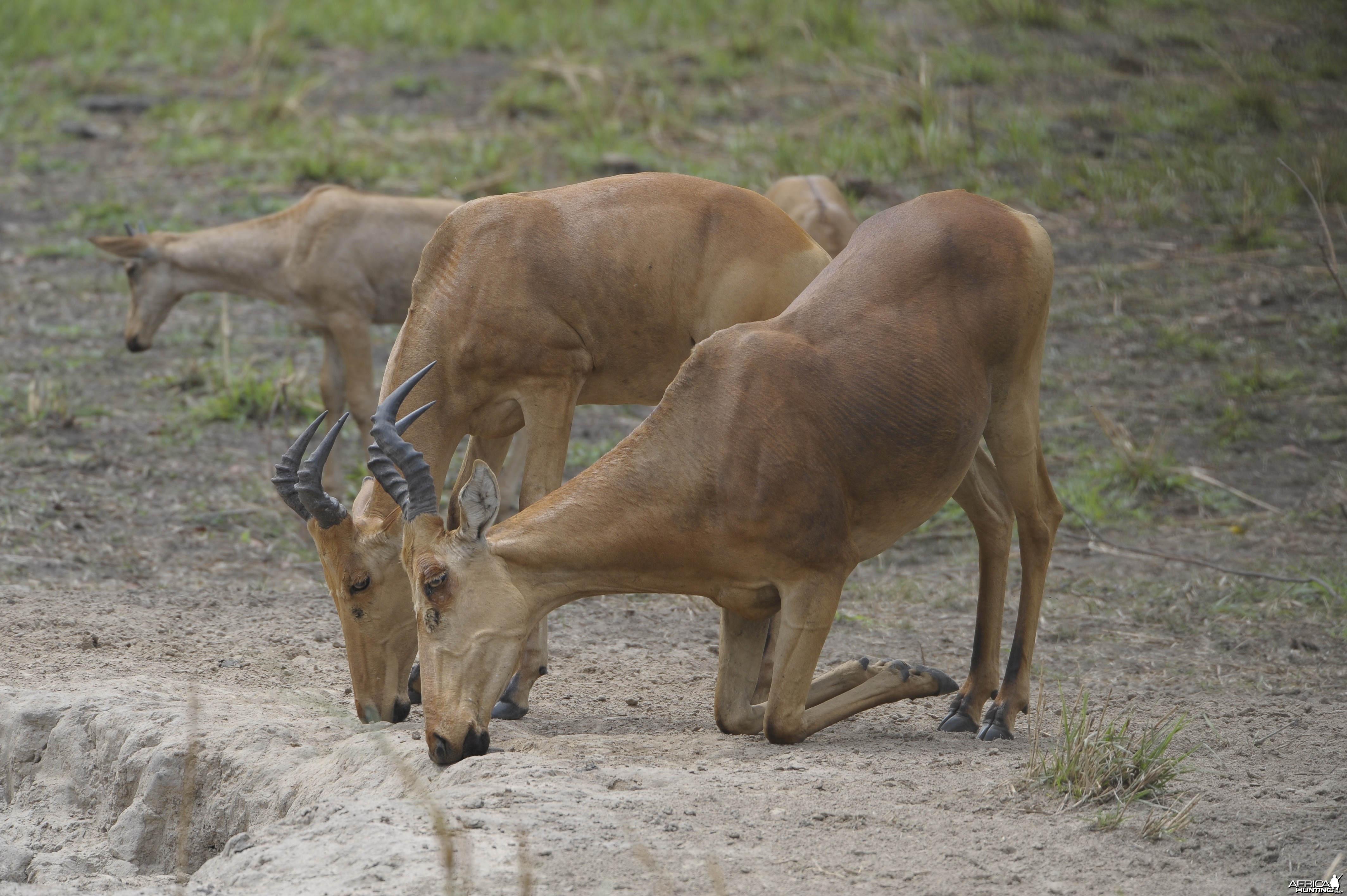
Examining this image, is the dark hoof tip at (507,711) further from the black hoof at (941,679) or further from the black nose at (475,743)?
the black hoof at (941,679)

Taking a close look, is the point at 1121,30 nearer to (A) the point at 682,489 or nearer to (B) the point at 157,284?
(B) the point at 157,284

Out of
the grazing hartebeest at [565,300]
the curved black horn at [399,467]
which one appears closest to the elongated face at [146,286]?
the grazing hartebeest at [565,300]

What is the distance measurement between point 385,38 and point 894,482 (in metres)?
14.2

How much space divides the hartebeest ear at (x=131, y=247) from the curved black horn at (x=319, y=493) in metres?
5.38

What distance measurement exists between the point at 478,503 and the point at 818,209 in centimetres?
434

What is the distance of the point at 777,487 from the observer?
4.91 metres

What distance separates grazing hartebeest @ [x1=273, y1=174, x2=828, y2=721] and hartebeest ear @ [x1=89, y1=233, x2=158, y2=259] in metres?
4.77

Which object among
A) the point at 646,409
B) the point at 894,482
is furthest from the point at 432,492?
the point at 646,409

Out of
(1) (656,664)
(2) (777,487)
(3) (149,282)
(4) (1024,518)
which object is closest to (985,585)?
(4) (1024,518)

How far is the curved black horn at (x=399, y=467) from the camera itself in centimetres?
491

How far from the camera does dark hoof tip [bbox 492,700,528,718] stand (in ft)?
19.3

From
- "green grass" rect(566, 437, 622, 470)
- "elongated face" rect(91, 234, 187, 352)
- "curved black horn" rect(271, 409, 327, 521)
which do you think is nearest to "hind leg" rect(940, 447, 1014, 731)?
"curved black horn" rect(271, 409, 327, 521)

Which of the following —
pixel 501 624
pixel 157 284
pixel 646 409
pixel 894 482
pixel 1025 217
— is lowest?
pixel 646 409

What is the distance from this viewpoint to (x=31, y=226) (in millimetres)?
13109
